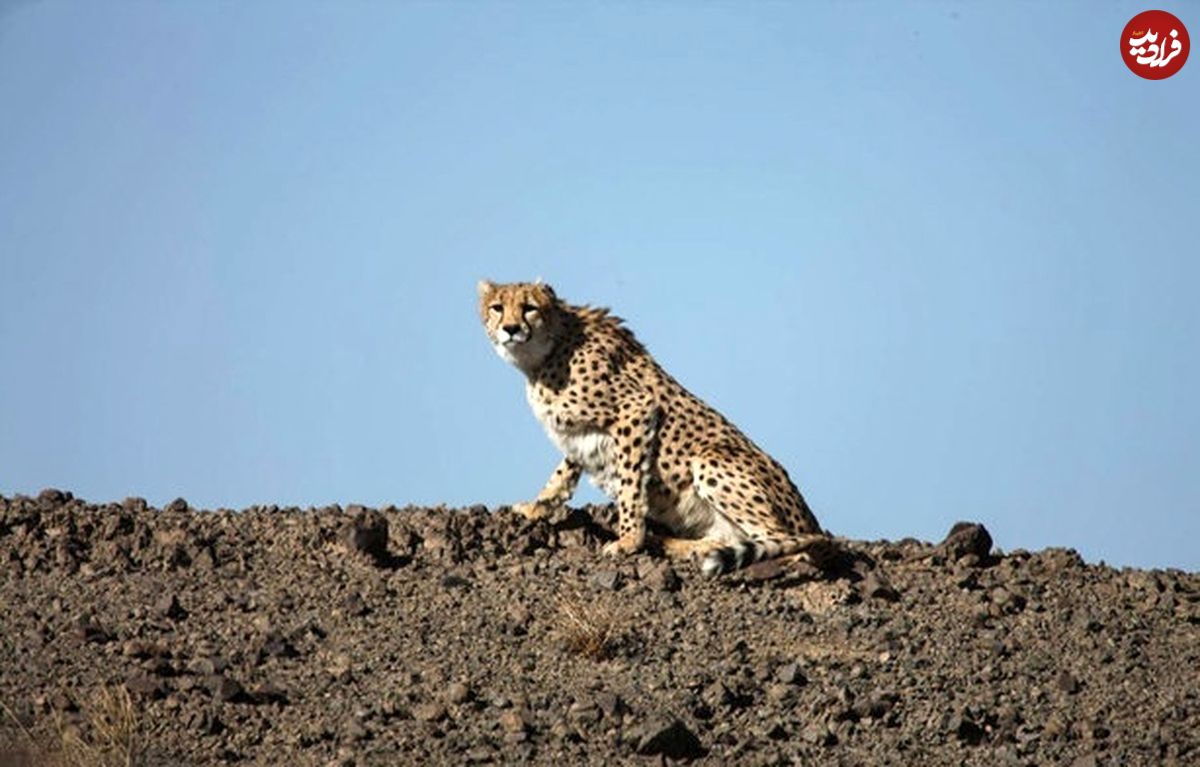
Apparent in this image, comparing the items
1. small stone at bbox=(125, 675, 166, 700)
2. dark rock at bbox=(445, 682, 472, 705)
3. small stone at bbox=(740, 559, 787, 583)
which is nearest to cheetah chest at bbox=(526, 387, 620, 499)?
small stone at bbox=(740, 559, 787, 583)

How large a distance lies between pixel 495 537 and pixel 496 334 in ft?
3.72

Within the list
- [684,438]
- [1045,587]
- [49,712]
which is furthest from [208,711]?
[1045,587]

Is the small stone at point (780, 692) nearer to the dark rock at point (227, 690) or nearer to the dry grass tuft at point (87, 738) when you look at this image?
the dark rock at point (227, 690)

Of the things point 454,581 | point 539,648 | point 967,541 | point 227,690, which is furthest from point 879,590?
point 227,690

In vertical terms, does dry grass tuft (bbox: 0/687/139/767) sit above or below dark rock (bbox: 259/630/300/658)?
below

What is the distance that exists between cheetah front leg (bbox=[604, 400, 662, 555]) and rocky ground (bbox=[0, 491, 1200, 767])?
18 centimetres

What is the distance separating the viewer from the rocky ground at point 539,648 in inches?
368

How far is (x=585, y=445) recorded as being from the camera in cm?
1204

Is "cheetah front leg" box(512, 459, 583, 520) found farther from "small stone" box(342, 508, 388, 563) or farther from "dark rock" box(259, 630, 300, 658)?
"dark rock" box(259, 630, 300, 658)

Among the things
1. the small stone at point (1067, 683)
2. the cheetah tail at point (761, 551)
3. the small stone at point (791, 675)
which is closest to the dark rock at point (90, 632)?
the cheetah tail at point (761, 551)

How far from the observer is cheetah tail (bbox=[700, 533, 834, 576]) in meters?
11.2

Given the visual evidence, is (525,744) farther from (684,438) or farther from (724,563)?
(684,438)

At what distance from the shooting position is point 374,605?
1081cm

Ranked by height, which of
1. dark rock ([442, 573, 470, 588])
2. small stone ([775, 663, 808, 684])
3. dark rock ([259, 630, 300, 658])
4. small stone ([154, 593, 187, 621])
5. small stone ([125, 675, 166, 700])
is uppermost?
dark rock ([442, 573, 470, 588])
